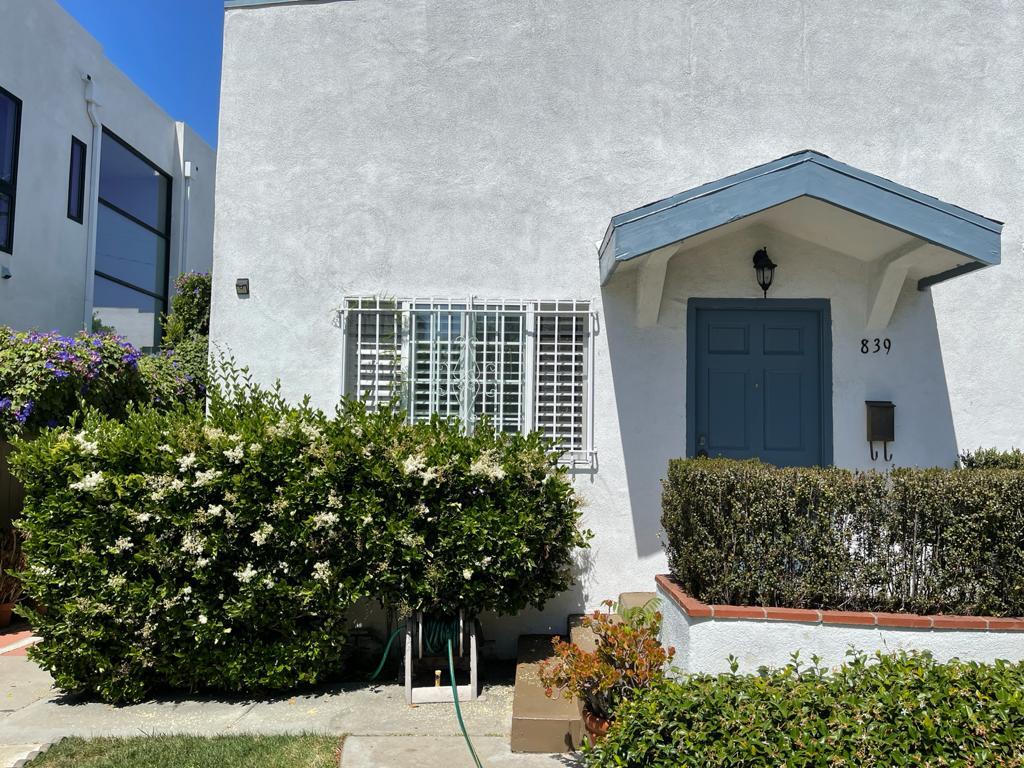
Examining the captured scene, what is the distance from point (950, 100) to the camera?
612 centimetres

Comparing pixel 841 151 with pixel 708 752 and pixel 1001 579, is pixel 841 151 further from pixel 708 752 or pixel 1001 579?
pixel 708 752

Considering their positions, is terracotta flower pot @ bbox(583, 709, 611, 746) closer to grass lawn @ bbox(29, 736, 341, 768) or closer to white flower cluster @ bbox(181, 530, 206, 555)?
grass lawn @ bbox(29, 736, 341, 768)

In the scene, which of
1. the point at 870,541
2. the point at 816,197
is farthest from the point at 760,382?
the point at 870,541

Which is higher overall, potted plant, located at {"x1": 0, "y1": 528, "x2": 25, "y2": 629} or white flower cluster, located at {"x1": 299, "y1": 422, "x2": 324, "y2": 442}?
white flower cluster, located at {"x1": 299, "y1": 422, "x2": 324, "y2": 442}

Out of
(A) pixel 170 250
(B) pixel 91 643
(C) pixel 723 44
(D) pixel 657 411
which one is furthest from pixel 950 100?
(A) pixel 170 250

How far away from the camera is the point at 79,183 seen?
33.0 ft

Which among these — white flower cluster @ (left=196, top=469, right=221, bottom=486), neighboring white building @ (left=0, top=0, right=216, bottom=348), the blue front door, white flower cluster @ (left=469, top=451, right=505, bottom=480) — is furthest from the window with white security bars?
neighboring white building @ (left=0, top=0, right=216, bottom=348)

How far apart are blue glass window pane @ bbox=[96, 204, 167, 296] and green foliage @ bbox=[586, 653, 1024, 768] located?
33.1 ft

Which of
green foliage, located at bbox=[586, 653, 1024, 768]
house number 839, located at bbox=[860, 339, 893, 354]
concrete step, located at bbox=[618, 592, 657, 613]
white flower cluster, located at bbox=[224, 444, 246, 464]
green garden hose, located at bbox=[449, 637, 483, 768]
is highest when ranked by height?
house number 839, located at bbox=[860, 339, 893, 354]

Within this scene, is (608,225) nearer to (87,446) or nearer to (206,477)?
(206,477)

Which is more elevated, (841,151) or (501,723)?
(841,151)

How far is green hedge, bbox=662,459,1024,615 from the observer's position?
403cm

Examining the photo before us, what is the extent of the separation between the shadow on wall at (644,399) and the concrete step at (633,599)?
30 centimetres

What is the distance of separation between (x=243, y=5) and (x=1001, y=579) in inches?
269
